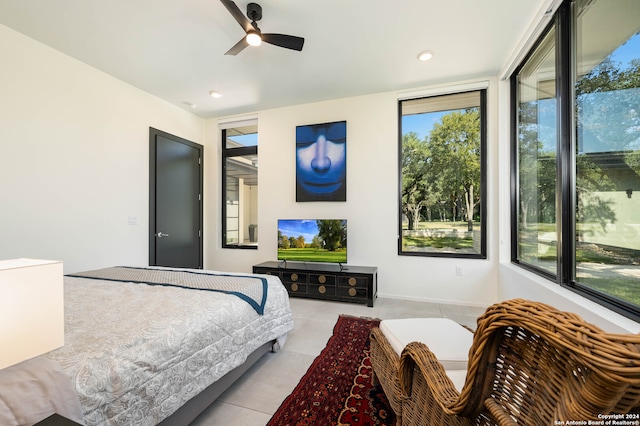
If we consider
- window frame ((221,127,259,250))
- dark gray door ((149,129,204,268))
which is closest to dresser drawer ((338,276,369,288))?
window frame ((221,127,259,250))

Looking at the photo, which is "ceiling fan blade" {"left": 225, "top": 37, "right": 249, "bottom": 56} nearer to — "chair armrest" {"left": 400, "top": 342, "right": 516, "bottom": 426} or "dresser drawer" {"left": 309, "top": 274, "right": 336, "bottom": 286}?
"chair armrest" {"left": 400, "top": 342, "right": 516, "bottom": 426}

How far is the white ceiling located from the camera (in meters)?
2.17

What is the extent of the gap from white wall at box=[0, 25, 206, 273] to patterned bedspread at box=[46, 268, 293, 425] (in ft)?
3.75

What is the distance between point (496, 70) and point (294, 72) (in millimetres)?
2424

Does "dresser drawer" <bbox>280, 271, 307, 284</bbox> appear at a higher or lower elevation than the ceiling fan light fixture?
lower

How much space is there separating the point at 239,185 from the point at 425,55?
3.47 m

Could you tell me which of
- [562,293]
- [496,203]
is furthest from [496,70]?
[562,293]

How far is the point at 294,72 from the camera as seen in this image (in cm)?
315

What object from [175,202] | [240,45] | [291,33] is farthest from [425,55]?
[175,202]

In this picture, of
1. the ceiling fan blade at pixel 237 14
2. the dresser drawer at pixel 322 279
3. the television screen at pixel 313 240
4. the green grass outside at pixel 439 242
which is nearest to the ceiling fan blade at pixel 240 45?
the ceiling fan blade at pixel 237 14

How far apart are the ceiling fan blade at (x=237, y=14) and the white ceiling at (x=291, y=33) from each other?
0.19m

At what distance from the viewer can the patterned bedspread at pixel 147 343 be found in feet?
3.16

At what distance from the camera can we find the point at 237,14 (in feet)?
6.50

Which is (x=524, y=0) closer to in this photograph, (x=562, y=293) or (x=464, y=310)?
(x=562, y=293)
